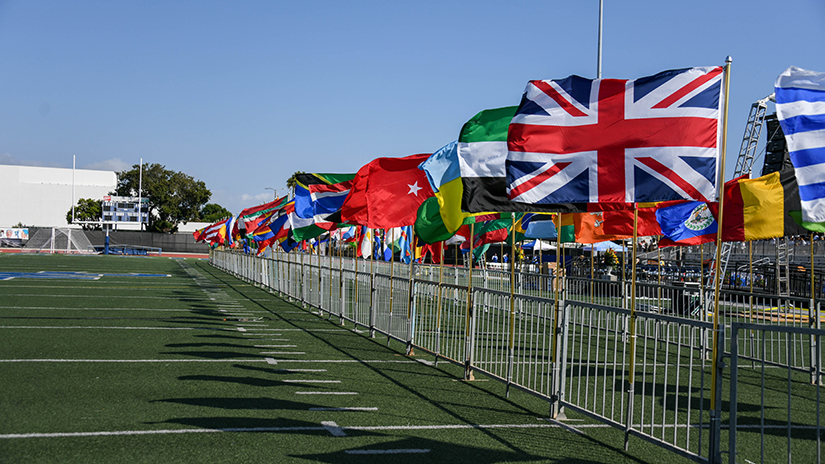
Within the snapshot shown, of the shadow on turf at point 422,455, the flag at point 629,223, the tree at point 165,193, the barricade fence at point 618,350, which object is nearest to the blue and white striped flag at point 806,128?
the barricade fence at point 618,350

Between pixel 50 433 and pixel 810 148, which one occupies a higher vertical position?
pixel 810 148

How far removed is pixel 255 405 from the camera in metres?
7.75

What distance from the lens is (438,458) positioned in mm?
6043

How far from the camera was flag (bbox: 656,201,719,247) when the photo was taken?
14617 mm

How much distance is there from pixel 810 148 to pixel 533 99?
2494 millimetres

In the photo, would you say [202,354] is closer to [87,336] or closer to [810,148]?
[87,336]

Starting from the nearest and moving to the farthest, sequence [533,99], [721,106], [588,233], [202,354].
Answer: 1. [721,106]
2. [533,99]
3. [202,354]
4. [588,233]

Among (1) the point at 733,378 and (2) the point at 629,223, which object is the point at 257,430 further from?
(2) the point at 629,223

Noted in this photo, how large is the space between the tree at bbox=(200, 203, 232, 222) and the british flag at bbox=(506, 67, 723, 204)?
402ft

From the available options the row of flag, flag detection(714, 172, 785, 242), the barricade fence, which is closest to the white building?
the barricade fence

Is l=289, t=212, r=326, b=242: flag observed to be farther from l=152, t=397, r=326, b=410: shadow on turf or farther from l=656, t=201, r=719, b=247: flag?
l=152, t=397, r=326, b=410: shadow on turf

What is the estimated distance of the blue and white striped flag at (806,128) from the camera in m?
5.92

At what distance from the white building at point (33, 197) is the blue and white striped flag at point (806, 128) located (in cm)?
13222

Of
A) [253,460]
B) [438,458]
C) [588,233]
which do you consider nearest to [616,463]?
[438,458]
